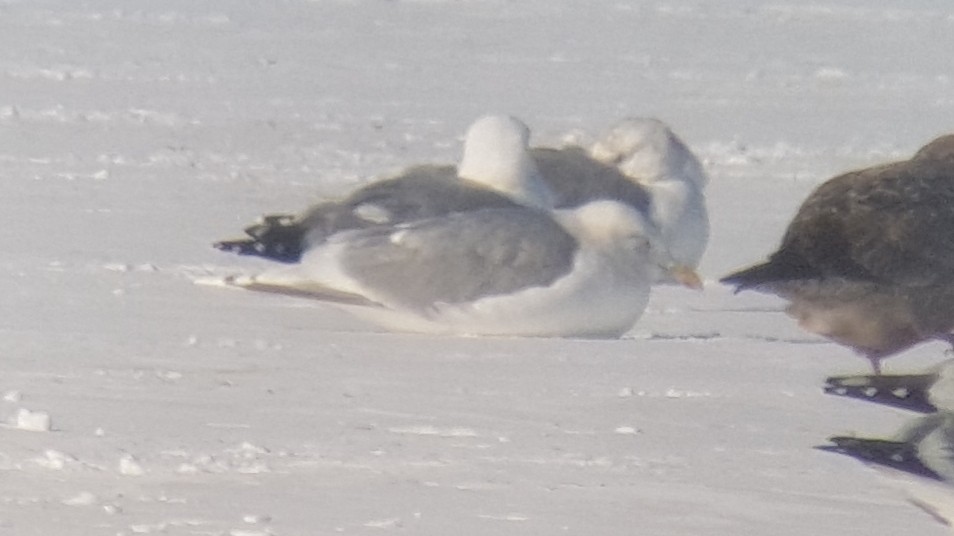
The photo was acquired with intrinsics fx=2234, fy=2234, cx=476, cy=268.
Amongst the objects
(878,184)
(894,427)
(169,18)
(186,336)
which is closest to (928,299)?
(878,184)

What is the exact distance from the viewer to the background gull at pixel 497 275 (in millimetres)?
7160

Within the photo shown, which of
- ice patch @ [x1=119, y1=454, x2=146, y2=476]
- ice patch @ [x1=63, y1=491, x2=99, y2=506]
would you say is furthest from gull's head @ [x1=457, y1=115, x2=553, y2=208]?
ice patch @ [x1=63, y1=491, x2=99, y2=506]

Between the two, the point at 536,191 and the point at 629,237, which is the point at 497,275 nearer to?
the point at 629,237

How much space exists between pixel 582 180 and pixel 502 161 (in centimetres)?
103

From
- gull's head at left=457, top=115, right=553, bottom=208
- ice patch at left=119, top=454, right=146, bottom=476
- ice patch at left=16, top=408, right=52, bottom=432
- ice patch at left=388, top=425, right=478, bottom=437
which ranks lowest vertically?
ice patch at left=119, top=454, right=146, bottom=476

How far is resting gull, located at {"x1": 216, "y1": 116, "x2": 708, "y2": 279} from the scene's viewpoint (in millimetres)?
7773

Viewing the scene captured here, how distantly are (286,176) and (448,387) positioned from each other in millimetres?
5265

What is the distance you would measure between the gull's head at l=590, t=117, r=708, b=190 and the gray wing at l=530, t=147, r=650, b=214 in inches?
6.0

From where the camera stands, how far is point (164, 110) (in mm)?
13188

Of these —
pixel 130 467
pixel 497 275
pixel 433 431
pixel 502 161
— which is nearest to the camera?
pixel 130 467

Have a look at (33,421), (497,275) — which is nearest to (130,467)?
(33,421)

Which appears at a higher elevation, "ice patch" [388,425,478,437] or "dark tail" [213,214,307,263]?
"dark tail" [213,214,307,263]

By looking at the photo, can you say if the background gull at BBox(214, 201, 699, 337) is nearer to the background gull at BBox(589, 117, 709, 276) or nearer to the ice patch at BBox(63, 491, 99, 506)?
the background gull at BBox(589, 117, 709, 276)

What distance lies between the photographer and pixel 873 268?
7.31 meters
